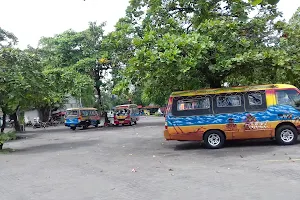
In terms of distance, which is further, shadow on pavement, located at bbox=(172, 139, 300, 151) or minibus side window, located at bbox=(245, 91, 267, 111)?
shadow on pavement, located at bbox=(172, 139, 300, 151)

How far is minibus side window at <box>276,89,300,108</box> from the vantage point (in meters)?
11.8

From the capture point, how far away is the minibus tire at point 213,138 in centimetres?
1224

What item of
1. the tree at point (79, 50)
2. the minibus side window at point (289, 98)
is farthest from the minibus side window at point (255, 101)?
the tree at point (79, 50)

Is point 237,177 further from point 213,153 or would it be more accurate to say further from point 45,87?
point 45,87

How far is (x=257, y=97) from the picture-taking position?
39.6 ft

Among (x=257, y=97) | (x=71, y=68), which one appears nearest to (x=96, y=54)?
(x=71, y=68)

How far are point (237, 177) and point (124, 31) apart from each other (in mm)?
9705

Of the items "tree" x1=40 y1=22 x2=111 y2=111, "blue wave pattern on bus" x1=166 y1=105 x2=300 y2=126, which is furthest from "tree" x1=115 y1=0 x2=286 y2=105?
"tree" x1=40 y1=22 x2=111 y2=111

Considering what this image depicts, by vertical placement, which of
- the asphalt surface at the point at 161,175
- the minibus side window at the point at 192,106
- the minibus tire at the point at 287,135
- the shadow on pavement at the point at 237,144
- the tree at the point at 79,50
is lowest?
the asphalt surface at the point at 161,175

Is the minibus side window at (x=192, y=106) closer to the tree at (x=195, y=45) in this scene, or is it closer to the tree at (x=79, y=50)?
the tree at (x=195, y=45)

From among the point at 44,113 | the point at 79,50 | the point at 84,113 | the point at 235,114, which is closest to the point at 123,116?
the point at 84,113

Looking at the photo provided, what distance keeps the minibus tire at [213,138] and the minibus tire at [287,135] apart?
6.41 ft

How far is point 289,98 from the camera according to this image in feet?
38.9

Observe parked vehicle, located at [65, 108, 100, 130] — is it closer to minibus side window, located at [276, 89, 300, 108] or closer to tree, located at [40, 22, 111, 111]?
tree, located at [40, 22, 111, 111]
